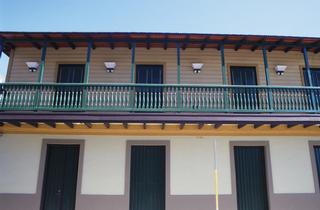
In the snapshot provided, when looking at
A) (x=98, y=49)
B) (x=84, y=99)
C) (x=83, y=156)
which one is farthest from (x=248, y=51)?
(x=83, y=156)

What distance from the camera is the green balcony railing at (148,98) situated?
23.3ft

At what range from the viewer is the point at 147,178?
7.80 meters

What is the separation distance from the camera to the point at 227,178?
7668 millimetres

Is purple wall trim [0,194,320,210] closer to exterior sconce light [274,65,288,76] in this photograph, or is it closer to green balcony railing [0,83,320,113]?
green balcony railing [0,83,320,113]

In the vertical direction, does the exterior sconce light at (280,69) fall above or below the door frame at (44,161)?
above

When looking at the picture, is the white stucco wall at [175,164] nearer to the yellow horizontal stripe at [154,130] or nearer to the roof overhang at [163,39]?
the yellow horizontal stripe at [154,130]

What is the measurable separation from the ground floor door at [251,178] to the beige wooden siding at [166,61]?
2753 mm

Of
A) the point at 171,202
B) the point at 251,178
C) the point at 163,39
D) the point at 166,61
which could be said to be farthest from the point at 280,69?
the point at 171,202

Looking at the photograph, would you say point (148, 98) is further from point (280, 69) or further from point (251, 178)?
point (280, 69)

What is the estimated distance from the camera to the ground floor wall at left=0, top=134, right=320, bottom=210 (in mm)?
7406

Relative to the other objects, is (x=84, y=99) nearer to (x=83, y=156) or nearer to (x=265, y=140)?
(x=83, y=156)

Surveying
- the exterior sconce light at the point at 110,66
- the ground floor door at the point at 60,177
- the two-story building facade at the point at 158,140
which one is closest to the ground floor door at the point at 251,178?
the two-story building facade at the point at 158,140

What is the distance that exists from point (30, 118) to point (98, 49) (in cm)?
379

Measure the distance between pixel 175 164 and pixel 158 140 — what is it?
972 millimetres
